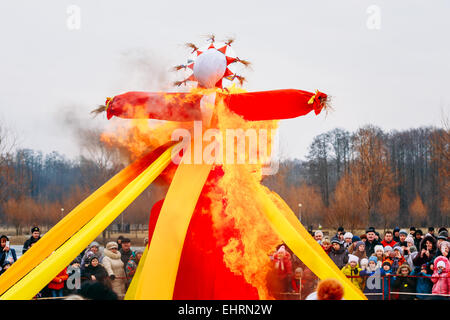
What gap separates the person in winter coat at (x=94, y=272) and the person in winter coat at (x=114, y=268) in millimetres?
110

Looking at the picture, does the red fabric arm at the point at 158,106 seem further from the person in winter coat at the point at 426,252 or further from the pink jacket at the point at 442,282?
the person in winter coat at the point at 426,252

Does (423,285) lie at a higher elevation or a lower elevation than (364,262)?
lower

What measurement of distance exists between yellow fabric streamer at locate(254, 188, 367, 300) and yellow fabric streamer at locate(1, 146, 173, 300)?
49.7 inches

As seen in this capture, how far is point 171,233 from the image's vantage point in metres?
4.95

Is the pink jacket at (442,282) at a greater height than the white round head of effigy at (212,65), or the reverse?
the white round head of effigy at (212,65)

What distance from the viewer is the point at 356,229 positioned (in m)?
25.1

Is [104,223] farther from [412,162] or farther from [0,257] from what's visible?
[412,162]

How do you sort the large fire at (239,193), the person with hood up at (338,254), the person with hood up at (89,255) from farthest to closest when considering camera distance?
1. the person with hood up at (338,254)
2. the person with hood up at (89,255)
3. the large fire at (239,193)

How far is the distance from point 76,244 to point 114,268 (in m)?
5.00

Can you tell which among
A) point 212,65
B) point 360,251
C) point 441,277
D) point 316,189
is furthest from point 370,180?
point 212,65

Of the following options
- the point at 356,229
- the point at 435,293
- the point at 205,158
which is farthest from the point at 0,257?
the point at 356,229

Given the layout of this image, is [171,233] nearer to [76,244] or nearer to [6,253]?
[76,244]

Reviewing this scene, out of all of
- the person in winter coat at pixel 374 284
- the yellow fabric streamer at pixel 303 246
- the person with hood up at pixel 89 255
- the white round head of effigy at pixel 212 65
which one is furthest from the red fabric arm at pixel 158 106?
the person in winter coat at pixel 374 284

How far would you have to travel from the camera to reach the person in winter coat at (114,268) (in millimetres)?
9102
